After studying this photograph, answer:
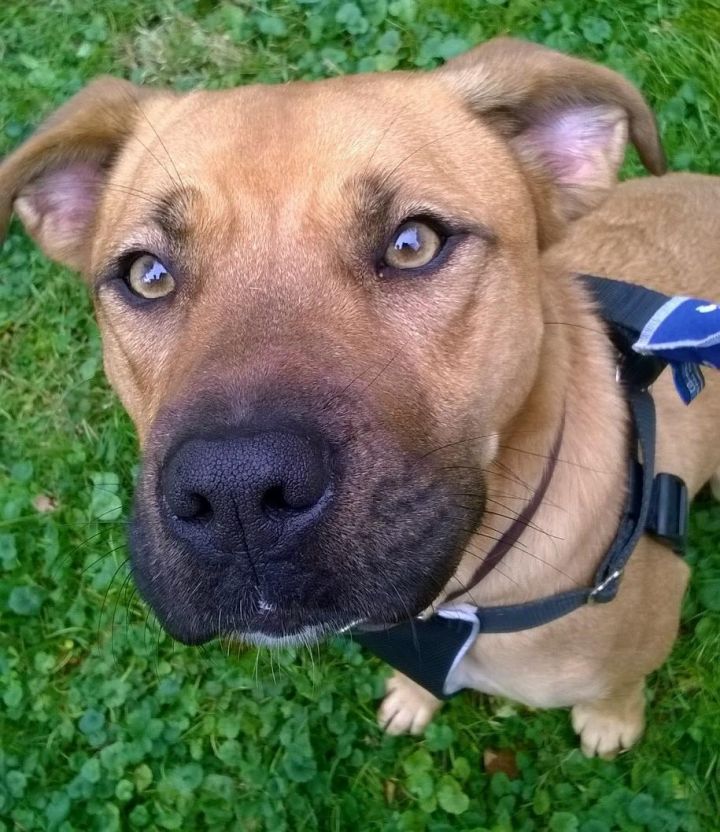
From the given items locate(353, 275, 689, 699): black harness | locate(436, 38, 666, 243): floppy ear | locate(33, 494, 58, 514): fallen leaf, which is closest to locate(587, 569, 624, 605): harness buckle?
locate(353, 275, 689, 699): black harness

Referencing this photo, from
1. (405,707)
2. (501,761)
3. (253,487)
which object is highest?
(253,487)

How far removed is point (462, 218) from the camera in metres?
2.13

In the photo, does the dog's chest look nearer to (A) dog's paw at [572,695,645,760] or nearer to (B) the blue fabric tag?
(A) dog's paw at [572,695,645,760]

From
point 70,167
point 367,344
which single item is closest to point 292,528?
point 367,344

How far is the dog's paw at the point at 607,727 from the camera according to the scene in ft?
11.6

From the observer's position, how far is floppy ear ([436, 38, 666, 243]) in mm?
2338

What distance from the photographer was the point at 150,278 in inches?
90.1

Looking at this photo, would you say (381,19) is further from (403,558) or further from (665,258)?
(403,558)

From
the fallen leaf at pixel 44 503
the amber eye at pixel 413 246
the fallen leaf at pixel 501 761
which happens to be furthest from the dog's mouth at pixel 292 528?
the fallen leaf at pixel 44 503

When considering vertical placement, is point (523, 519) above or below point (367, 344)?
below

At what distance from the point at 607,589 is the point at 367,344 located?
1.07 metres

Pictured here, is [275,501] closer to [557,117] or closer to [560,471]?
[560,471]

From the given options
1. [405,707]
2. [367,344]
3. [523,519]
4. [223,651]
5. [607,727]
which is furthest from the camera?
[223,651]

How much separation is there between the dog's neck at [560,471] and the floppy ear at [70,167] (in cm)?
136
